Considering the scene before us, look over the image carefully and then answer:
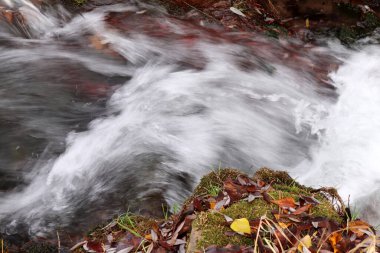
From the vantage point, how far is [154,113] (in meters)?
5.00

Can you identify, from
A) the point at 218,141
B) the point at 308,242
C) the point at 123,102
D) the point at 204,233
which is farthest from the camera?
the point at 123,102

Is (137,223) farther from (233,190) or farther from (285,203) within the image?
(285,203)

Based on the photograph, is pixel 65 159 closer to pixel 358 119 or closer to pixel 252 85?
pixel 252 85

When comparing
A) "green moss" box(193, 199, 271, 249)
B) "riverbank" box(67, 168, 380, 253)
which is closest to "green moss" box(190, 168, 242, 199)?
"riverbank" box(67, 168, 380, 253)

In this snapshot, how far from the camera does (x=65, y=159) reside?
14.3 feet

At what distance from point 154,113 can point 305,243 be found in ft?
9.82

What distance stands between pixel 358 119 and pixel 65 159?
12.3 ft

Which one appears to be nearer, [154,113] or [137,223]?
[137,223]

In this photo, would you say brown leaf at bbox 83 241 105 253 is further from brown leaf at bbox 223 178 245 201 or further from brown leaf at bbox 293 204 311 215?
brown leaf at bbox 293 204 311 215

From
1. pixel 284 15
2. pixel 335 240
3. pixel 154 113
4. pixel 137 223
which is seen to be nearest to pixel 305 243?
pixel 335 240

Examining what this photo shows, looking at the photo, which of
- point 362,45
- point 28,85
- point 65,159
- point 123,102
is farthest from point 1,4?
point 362,45

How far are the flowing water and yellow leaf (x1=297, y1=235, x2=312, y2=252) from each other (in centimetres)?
172

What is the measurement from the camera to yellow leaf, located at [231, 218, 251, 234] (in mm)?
2439

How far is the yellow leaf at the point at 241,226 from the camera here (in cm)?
244
